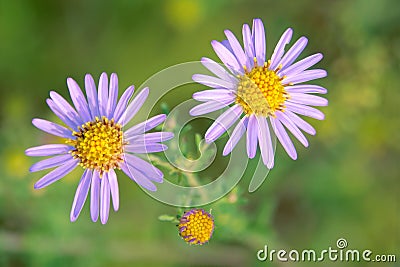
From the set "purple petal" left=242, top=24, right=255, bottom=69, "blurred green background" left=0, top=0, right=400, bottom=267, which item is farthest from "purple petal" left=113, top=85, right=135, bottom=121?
"blurred green background" left=0, top=0, right=400, bottom=267

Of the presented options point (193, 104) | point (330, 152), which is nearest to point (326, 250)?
point (330, 152)

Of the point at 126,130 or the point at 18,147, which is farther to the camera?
the point at 18,147

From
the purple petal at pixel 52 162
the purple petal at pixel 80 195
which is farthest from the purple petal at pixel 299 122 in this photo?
the purple petal at pixel 52 162

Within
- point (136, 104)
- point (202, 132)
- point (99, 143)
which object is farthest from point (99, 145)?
point (202, 132)

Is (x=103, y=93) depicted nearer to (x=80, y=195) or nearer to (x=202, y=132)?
(x=80, y=195)

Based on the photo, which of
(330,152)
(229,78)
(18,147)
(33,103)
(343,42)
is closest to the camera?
(229,78)

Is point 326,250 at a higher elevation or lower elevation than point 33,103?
lower

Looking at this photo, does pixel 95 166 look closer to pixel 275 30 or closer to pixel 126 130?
pixel 126 130
